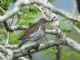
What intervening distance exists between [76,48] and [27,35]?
1.86ft

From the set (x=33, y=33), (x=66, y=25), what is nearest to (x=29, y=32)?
(x=33, y=33)

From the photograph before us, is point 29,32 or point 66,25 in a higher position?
point 29,32

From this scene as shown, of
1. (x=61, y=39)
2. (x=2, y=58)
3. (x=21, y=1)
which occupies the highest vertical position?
(x=21, y=1)

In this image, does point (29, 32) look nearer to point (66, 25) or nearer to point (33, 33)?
point (33, 33)

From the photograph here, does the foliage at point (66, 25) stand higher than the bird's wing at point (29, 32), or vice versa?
the bird's wing at point (29, 32)

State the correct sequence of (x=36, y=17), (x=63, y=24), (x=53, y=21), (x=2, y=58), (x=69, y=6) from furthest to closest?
1. (x=69, y=6)
2. (x=36, y=17)
3. (x=63, y=24)
4. (x=53, y=21)
5. (x=2, y=58)

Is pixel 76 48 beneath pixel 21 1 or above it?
beneath

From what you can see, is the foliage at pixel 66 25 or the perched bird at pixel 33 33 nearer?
the perched bird at pixel 33 33

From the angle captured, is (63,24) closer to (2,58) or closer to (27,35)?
(27,35)

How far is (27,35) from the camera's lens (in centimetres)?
320

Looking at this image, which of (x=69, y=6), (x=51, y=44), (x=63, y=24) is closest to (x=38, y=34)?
(x=51, y=44)

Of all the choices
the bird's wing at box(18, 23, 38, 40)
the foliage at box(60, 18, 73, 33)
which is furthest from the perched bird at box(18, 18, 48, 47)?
the foliage at box(60, 18, 73, 33)

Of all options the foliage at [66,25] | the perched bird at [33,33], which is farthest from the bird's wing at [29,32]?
the foliage at [66,25]

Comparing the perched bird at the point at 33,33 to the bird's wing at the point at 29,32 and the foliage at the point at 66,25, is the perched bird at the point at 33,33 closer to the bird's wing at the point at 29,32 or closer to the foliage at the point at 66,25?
the bird's wing at the point at 29,32
